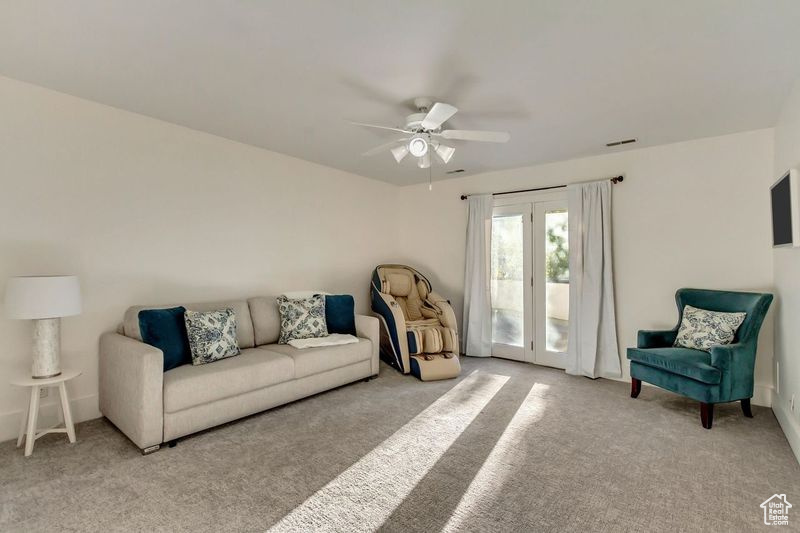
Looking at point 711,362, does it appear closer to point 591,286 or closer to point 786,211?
point 786,211

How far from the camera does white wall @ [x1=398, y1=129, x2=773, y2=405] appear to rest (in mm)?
3555

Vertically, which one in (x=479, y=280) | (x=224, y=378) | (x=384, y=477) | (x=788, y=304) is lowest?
(x=384, y=477)

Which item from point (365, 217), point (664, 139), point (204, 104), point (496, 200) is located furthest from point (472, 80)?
point (365, 217)

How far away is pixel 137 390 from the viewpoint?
2.60m

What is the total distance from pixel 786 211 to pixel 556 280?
2.24 meters

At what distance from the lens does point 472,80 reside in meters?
2.60

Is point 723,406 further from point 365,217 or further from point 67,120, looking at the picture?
point 67,120

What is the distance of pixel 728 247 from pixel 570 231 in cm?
144

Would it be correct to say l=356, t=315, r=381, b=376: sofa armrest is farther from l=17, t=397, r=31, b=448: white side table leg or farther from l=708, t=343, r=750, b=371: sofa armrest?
l=708, t=343, r=750, b=371: sofa armrest

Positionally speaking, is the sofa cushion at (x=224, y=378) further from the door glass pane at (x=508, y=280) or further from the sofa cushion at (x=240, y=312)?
the door glass pane at (x=508, y=280)

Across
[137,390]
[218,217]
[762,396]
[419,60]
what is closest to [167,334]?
[137,390]

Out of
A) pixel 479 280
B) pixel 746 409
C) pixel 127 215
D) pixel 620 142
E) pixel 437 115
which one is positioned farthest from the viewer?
pixel 479 280

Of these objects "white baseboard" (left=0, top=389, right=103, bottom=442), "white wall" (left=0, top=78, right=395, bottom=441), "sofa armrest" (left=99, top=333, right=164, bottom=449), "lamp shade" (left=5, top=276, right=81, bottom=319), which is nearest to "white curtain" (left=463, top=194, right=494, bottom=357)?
"white wall" (left=0, top=78, right=395, bottom=441)

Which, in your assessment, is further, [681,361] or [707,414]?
[681,361]
